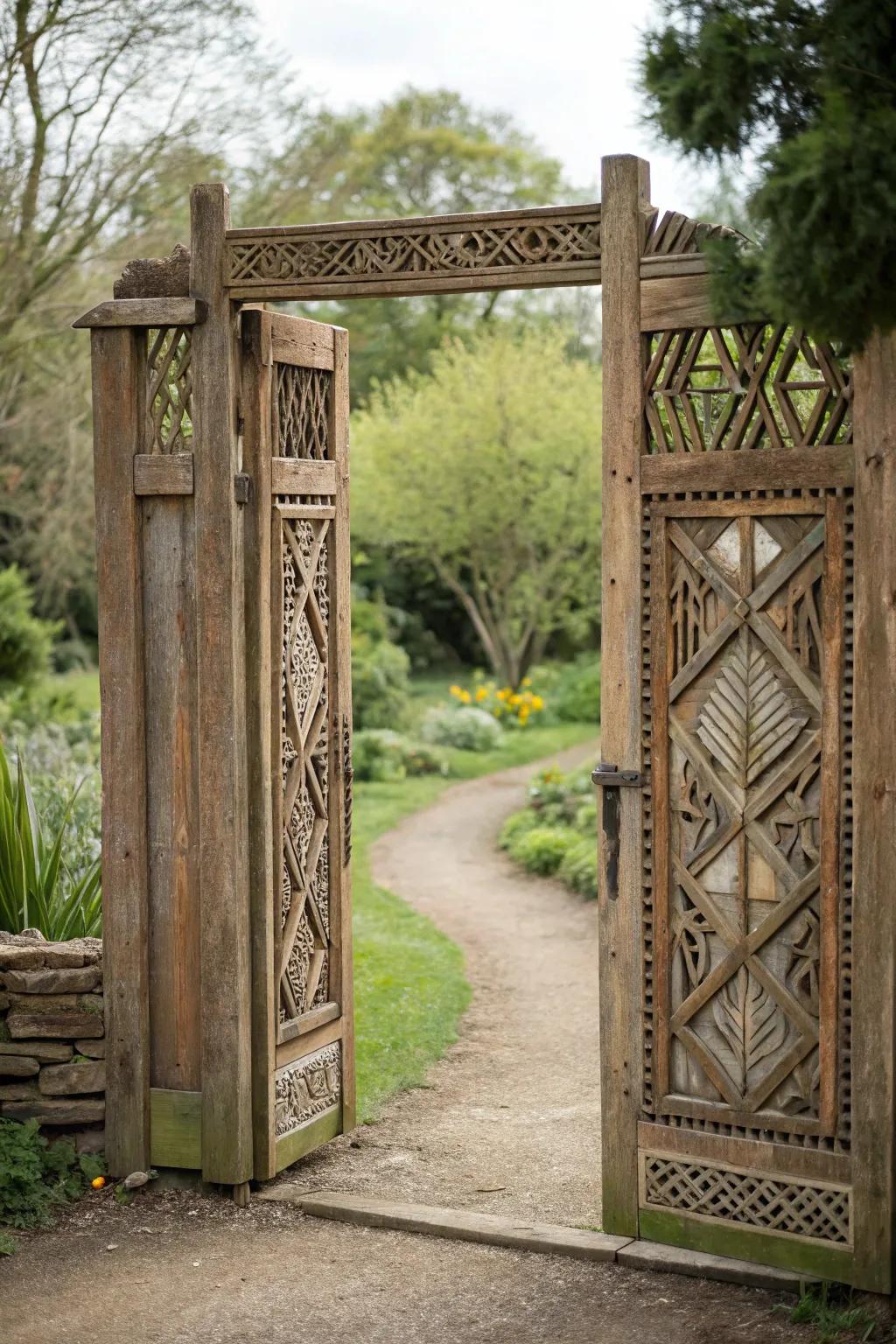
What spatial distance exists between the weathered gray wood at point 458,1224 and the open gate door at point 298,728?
0.80ft

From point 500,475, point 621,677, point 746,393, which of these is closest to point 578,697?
point 500,475

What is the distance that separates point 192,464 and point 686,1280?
10.2 ft

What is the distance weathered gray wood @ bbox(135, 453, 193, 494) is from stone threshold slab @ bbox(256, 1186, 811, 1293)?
2512mm

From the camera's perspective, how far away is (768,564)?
449 cm

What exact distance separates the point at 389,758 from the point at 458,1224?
1060 centimetres

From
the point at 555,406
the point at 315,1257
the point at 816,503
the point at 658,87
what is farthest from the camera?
the point at 555,406

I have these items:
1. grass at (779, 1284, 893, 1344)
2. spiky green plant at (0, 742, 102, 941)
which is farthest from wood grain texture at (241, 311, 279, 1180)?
grass at (779, 1284, 893, 1344)

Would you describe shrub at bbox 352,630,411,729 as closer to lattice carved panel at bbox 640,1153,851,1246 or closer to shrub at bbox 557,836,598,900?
shrub at bbox 557,836,598,900

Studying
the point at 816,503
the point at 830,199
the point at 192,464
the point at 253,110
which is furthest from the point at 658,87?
the point at 253,110

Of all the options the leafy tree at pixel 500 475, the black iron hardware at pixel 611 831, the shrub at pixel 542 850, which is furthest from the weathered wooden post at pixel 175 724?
the leafy tree at pixel 500 475

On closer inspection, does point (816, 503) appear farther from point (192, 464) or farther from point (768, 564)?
point (192, 464)

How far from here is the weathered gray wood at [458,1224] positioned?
4.75m

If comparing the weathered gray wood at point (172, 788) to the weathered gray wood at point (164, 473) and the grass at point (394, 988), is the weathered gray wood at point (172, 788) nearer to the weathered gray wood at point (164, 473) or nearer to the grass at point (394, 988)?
the weathered gray wood at point (164, 473)

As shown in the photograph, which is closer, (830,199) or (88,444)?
(830,199)
